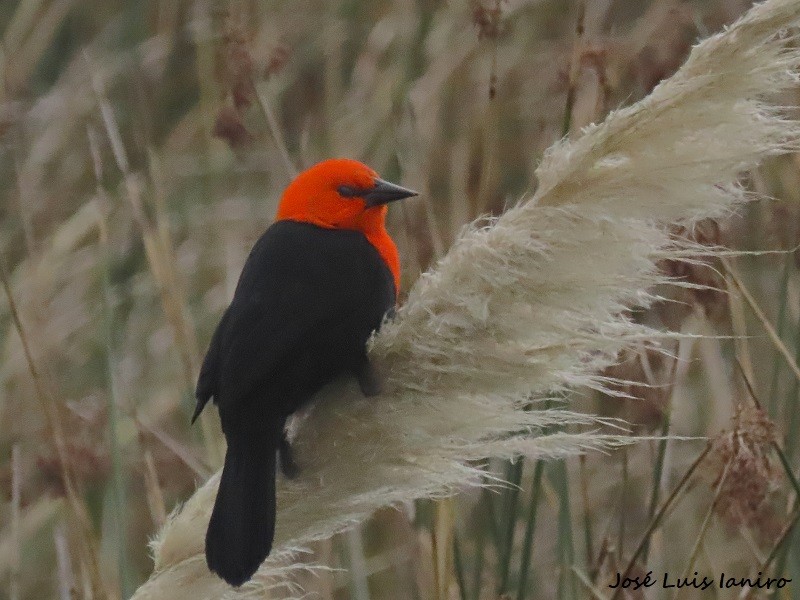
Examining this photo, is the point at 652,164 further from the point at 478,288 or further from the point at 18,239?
the point at 18,239

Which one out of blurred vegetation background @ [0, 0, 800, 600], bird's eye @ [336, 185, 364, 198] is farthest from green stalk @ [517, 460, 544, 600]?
bird's eye @ [336, 185, 364, 198]

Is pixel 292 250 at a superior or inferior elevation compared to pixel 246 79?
inferior

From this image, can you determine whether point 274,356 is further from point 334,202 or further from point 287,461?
point 334,202

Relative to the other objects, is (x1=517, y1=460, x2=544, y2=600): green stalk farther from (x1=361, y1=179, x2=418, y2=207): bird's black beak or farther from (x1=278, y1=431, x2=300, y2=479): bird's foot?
(x1=361, y1=179, x2=418, y2=207): bird's black beak

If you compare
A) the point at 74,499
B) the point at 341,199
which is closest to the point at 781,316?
the point at 341,199

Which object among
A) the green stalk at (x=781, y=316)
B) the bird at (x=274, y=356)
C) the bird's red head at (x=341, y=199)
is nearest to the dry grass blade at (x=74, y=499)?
the bird at (x=274, y=356)

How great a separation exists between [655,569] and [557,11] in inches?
68.8

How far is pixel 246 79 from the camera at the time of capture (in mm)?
1801

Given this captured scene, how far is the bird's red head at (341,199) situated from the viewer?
196cm

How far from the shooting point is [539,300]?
1.08m

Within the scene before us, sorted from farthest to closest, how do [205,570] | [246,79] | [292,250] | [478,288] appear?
[246,79]
[292,250]
[205,570]
[478,288]

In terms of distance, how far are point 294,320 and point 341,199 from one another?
577 mm

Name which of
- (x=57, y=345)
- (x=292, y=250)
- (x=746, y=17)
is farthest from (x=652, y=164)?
(x=57, y=345)

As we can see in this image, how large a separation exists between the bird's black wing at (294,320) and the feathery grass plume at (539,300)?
12 cm
